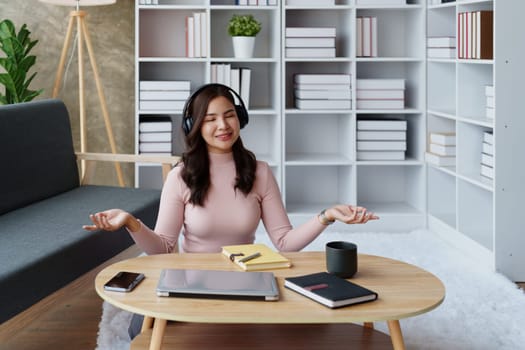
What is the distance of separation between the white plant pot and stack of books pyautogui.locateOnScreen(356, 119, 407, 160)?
2.69 ft

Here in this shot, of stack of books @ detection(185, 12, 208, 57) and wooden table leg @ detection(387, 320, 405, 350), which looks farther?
stack of books @ detection(185, 12, 208, 57)

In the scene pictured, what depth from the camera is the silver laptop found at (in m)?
1.94

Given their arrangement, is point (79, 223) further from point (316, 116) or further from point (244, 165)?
point (316, 116)

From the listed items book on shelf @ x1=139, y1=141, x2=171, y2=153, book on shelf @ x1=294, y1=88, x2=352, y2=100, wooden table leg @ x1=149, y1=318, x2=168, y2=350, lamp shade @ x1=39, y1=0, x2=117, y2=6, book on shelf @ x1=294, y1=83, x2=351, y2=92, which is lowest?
wooden table leg @ x1=149, y1=318, x2=168, y2=350

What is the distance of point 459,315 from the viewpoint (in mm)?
3139

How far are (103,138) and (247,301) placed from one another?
3.50 meters

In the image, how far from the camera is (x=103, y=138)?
5.22 m

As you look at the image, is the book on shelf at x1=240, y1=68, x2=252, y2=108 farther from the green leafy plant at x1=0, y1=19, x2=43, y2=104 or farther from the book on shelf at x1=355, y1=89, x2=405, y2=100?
the green leafy plant at x1=0, y1=19, x2=43, y2=104

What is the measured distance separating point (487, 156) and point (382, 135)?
95 cm

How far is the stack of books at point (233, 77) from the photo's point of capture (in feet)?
15.8

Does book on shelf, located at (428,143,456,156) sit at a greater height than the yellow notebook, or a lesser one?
greater

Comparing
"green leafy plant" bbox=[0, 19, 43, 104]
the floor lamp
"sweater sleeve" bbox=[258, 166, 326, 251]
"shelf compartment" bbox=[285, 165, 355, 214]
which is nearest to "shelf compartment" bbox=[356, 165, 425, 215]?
"shelf compartment" bbox=[285, 165, 355, 214]

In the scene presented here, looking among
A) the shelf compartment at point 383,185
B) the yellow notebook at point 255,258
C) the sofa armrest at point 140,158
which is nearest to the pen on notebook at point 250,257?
the yellow notebook at point 255,258

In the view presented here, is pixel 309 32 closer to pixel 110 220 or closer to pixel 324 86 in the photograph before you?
pixel 324 86
